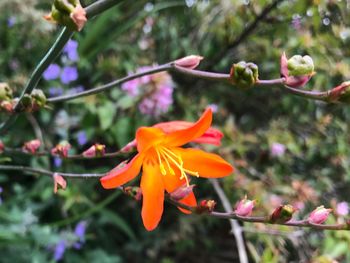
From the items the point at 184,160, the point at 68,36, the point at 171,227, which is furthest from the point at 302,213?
the point at 68,36

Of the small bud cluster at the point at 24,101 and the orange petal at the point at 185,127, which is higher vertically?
the small bud cluster at the point at 24,101

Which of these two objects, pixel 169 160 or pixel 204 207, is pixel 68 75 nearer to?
pixel 169 160

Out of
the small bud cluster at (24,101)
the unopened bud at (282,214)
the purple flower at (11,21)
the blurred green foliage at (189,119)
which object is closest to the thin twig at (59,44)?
the small bud cluster at (24,101)

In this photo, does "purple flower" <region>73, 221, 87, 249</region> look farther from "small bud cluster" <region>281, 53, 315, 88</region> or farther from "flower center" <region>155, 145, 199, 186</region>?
"small bud cluster" <region>281, 53, 315, 88</region>

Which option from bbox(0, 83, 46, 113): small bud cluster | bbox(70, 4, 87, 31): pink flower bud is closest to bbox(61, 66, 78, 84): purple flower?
bbox(0, 83, 46, 113): small bud cluster

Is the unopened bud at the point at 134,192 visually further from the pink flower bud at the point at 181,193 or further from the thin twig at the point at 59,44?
the thin twig at the point at 59,44

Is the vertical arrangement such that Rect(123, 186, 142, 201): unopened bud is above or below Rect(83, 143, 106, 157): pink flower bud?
below
